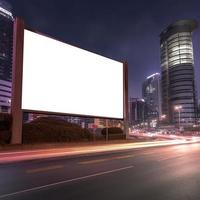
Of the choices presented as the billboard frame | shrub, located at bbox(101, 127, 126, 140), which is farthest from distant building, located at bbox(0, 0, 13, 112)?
the billboard frame

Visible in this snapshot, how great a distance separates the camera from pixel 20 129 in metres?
23.9

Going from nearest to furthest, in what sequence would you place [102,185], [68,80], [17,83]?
[102,185] → [17,83] → [68,80]

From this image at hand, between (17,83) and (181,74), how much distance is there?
172m

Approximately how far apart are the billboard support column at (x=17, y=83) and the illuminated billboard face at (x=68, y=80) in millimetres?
628

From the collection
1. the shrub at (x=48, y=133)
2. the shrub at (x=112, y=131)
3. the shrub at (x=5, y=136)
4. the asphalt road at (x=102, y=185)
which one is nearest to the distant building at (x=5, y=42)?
the shrub at (x=112, y=131)

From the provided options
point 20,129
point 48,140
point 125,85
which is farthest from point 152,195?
point 125,85

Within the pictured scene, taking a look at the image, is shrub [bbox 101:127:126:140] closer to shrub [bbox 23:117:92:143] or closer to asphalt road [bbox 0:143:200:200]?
shrub [bbox 23:117:92:143]

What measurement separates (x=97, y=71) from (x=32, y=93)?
36.8 ft

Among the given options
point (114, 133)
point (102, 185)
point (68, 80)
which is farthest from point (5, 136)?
point (114, 133)

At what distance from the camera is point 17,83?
24.7 m

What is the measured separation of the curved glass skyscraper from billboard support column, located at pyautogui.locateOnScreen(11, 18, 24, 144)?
160277 millimetres

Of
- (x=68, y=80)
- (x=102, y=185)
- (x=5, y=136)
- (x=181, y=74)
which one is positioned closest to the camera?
(x=102, y=185)

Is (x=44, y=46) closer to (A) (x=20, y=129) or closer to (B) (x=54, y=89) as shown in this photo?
(B) (x=54, y=89)

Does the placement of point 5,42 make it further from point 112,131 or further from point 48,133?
point 48,133
